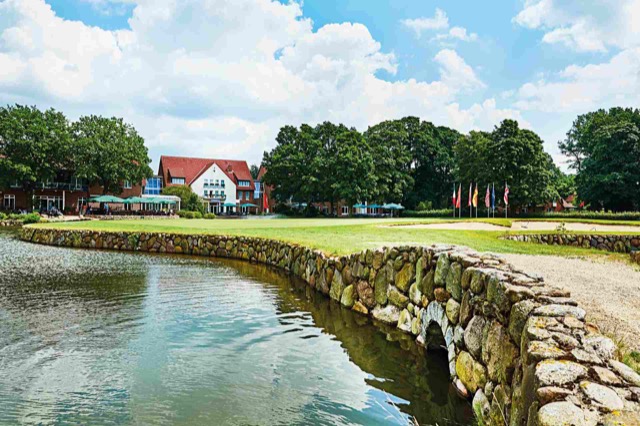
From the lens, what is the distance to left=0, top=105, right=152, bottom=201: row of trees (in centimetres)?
5069

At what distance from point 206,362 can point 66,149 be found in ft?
179

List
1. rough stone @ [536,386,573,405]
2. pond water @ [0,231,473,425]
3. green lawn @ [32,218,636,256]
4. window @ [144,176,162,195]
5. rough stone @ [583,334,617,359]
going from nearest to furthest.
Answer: rough stone @ [536,386,573,405], rough stone @ [583,334,617,359], pond water @ [0,231,473,425], green lawn @ [32,218,636,256], window @ [144,176,162,195]

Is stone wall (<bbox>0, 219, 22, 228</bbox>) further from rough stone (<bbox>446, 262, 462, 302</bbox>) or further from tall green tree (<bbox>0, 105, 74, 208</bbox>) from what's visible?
rough stone (<bbox>446, 262, 462, 302</bbox>)

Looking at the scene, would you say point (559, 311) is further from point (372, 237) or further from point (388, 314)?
point (372, 237)

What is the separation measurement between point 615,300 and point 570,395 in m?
5.01

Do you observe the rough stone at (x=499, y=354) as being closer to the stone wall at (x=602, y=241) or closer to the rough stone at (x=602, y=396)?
the rough stone at (x=602, y=396)

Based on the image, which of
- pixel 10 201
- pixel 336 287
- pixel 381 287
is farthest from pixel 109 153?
pixel 381 287

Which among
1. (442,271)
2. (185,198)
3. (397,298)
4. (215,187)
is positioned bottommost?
(397,298)

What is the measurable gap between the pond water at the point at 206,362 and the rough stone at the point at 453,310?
730mm

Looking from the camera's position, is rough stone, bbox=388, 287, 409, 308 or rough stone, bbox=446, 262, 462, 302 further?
rough stone, bbox=388, 287, 409, 308

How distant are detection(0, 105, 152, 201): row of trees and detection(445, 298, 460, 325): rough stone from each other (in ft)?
179

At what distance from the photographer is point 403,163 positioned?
63188mm

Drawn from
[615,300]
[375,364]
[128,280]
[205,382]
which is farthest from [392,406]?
[128,280]

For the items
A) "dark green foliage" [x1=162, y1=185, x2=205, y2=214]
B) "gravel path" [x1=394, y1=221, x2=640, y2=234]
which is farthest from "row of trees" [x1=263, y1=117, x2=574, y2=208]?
"gravel path" [x1=394, y1=221, x2=640, y2=234]
